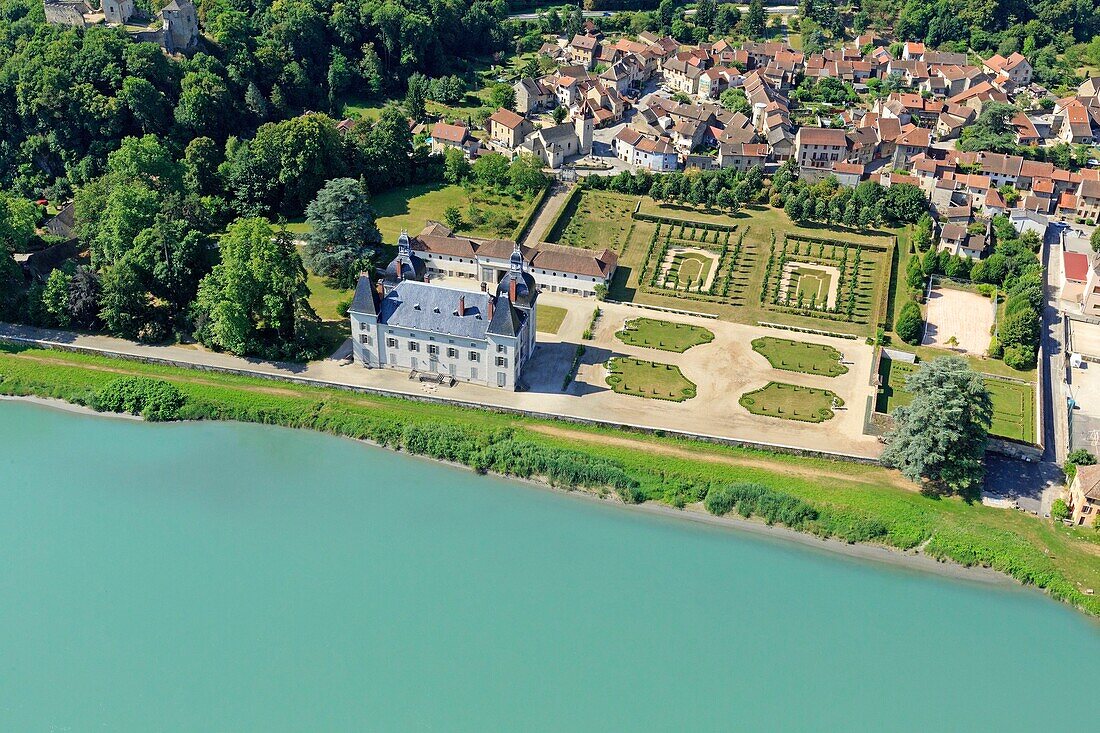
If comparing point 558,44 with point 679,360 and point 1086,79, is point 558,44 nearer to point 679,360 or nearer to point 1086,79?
point 1086,79

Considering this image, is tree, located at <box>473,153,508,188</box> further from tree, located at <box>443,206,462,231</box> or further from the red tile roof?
the red tile roof

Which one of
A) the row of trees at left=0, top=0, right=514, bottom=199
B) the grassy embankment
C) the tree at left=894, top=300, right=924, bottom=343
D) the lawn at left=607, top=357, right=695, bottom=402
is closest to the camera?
the grassy embankment

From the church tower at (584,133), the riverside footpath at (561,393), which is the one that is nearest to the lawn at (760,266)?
the riverside footpath at (561,393)

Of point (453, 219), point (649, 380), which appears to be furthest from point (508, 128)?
point (649, 380)

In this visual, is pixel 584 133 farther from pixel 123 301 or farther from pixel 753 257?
pixel 123 301

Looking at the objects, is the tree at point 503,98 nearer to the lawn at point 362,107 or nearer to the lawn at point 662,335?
the lawn at point 362,107

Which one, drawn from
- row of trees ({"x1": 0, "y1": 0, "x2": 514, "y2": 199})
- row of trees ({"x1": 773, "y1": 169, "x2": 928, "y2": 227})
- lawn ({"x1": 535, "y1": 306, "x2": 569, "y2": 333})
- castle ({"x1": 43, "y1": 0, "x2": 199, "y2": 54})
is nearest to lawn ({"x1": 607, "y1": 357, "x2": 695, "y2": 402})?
lawn ({"x1": 535, "y1": 306, "x2": 569, "y2": 333})

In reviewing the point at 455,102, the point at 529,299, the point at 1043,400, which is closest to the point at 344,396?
the point at 529,299
